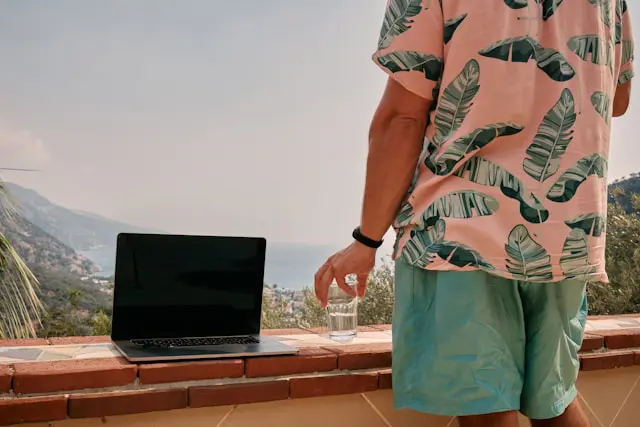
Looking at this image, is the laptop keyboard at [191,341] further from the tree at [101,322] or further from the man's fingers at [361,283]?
the tree at [101,322]

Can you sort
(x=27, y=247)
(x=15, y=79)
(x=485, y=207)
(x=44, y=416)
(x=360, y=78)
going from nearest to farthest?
(x=485, y=207) → (x=44, y=416) → (x=27, y=247) → (x=360, y=78) → (x=15, y=79)

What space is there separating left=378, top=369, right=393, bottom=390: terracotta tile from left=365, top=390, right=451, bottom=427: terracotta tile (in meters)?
0.03

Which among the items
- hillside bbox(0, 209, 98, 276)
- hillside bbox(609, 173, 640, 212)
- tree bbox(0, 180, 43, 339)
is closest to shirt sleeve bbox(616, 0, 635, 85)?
tree bbox(0, 180, 43, 339)

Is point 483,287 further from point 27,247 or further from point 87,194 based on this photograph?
point 87,194

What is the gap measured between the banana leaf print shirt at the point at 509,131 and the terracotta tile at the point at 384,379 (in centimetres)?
50

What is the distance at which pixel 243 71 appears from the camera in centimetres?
1033

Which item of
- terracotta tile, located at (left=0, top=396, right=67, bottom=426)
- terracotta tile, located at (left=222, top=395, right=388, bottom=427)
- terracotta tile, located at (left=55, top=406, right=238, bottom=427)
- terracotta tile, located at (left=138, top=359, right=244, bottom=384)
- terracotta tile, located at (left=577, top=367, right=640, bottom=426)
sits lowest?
terracotta tile, located at (left=577, top=367, right=640, bottom=426)

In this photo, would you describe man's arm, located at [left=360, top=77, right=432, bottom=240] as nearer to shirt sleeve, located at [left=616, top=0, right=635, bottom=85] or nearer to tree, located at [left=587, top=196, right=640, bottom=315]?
A: shirt sleeve, located at [left=616, top=0, right=635, bottom=85]

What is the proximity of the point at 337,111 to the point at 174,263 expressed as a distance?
8452 mm

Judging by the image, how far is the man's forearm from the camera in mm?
905

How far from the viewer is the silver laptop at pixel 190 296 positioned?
3.93 feet

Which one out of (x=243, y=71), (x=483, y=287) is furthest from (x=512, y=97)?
(x=243, y=71)

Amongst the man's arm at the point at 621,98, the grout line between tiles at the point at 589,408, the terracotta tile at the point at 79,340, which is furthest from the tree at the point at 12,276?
the man's arm at the point at 621,98

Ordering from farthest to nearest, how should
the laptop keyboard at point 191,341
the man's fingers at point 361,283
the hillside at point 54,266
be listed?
the hillside at point 54,266
the laptop keyboard at point 191,341
the man's fingers at point 361,283
